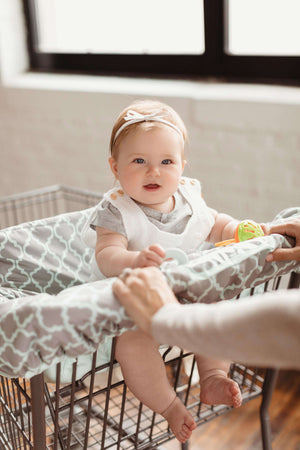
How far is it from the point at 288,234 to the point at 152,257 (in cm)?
31

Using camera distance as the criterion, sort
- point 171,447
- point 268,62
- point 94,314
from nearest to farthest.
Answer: point 94,314 < point 171,447 < point 268,62

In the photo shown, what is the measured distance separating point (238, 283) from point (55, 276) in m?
0.60

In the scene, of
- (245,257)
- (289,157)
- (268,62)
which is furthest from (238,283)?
(268,62)

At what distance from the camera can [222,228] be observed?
4.19 feet

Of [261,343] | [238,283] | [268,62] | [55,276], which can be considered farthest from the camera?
[268,62]

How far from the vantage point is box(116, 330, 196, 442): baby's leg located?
0.94 meters

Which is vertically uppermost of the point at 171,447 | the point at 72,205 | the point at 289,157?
the point at 289,157

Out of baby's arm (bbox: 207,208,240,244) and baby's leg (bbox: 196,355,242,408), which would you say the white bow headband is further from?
baby's leg (bbox: 196,355,242,408)

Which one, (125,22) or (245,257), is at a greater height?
(125,22)

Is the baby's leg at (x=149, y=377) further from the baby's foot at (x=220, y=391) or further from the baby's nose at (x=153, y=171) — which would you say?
the baby's nose at (x=153, y=171)

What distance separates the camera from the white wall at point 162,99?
→ 170 cm

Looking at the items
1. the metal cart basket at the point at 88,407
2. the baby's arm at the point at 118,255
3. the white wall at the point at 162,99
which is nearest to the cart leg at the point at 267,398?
the metal cart basket at the point at 88,407

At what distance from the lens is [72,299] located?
0.75m

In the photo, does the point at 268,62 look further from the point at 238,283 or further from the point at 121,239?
the point at 238,283
